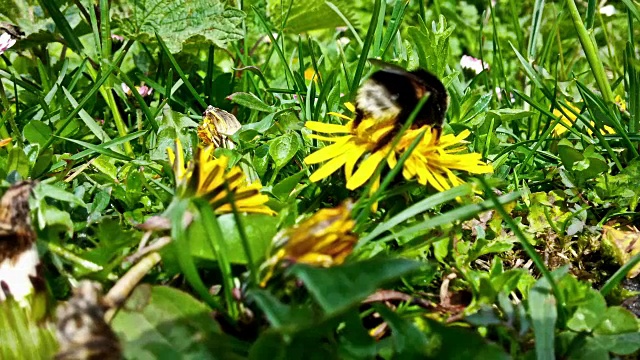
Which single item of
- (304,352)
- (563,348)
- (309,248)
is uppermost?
(309,248)

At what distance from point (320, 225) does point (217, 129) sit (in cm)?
69

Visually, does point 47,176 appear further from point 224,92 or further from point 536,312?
point 536,312

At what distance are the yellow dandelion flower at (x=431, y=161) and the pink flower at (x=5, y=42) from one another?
1159mm

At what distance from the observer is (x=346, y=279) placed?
33.0 inches

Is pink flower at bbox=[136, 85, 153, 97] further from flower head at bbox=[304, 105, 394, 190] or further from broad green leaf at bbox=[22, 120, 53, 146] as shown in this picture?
flower head at bbox=[304, 105, 394, 190]

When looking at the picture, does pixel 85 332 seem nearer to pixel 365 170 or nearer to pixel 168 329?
pixel 168 329

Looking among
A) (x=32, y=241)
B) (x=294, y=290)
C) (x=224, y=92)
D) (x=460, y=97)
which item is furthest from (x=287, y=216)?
(x=224, y=92)

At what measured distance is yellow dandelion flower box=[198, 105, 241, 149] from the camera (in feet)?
5.16

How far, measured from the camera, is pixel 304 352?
37.6 inches

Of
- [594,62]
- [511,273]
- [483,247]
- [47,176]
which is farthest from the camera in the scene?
[594,62]

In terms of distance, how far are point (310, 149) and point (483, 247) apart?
1.65ft

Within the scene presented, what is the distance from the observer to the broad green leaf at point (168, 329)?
94 cm

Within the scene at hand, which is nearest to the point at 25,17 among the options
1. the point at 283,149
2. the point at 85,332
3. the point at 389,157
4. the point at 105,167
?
the point at 105,167

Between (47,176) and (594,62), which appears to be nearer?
(47,176)
